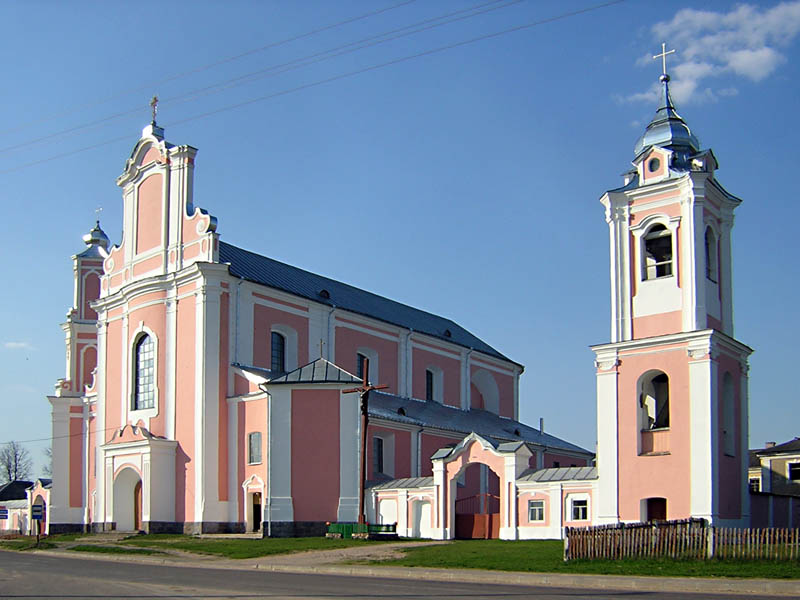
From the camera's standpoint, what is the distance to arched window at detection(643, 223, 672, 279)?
2909cm

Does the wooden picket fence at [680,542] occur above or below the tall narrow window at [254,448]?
below

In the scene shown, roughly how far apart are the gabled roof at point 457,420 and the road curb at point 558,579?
1628cm

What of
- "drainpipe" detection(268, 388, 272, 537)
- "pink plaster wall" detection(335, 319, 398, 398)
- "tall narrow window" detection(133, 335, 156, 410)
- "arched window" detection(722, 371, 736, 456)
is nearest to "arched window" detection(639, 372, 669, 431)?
"arched window" detection(722, 371, 736, 456)

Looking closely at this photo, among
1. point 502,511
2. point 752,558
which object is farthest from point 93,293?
point 752,558

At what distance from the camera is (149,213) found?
1638 inches

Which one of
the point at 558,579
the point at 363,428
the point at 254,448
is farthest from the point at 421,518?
the point at 558,579

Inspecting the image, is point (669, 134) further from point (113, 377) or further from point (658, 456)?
point (113, 377)

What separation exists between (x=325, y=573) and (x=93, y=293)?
115 ft

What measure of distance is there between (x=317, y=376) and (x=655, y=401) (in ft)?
41.9

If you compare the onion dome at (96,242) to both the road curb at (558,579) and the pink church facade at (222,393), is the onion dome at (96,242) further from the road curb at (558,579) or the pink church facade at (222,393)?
the road curb at (558,579)

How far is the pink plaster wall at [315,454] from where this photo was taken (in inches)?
1391

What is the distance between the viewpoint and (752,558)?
19625 millimetres

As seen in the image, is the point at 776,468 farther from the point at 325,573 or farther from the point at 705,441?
the point at 325,573

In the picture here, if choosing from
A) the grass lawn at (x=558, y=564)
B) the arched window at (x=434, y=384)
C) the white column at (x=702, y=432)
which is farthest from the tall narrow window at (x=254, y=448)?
the white column at (x=702, y=432)
